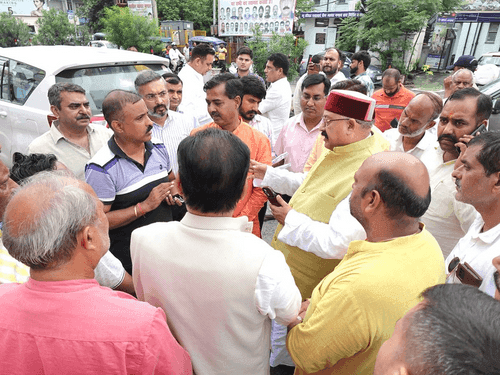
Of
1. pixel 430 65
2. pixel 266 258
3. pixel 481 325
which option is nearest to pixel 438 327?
pixel 481 325

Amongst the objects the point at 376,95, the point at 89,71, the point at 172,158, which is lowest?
the point at 172,158

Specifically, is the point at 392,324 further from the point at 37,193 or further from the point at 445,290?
the point at 37,193

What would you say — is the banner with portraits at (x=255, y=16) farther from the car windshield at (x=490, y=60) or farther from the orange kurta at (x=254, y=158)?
the orange kurta at (x=254, y=158)

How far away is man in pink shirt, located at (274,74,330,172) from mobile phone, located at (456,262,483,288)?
180 cm

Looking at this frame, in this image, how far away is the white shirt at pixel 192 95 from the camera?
4223 millimetres

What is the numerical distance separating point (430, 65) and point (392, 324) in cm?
2295

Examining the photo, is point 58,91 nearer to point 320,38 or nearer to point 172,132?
point 172,132

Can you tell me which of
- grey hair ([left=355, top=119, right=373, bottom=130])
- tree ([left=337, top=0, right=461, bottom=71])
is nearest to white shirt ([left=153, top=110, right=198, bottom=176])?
grey hair ([left=355, top=119, right=373, bottom=130])

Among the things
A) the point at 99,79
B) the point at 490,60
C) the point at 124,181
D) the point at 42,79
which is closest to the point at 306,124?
the point at 124,181

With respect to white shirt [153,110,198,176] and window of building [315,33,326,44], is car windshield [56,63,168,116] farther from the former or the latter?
window of building [315,33,326,44]

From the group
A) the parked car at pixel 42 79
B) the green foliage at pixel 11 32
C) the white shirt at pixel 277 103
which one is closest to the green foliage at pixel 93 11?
the green foliage at pixel 11 32

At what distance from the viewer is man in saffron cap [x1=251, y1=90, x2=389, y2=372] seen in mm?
1791

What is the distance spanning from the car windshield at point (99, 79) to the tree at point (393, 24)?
11.8 meters

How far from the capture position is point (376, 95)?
4.96 m
